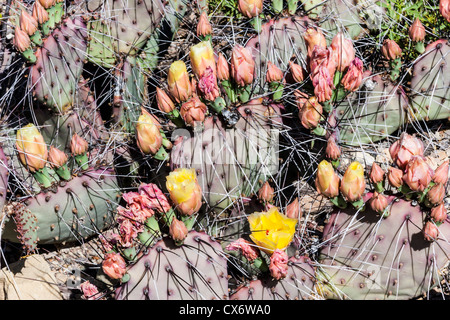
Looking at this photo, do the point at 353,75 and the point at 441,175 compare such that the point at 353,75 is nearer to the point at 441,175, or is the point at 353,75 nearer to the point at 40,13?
the point at 441,175

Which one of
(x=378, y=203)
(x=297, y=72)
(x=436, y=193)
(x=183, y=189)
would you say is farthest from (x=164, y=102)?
(x=436, y=193)

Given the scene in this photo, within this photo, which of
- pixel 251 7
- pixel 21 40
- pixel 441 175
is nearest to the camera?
pixel 441 175

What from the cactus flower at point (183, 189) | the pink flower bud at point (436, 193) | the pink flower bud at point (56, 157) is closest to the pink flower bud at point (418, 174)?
the pink flower bud at point (436, 193)

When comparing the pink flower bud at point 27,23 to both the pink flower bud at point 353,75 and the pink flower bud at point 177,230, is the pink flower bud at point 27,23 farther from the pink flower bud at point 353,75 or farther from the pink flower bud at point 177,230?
the pink flower bud at point 353,75

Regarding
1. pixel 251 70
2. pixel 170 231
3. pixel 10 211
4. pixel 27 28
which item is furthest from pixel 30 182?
pixel 251 70

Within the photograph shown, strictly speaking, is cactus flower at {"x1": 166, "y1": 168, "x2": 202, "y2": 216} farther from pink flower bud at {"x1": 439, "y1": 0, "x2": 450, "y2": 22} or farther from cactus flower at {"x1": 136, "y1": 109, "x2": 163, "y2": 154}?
pink flower bud at {"x1": 439, "y1": 0, "x2": 450, "y2": 22}
